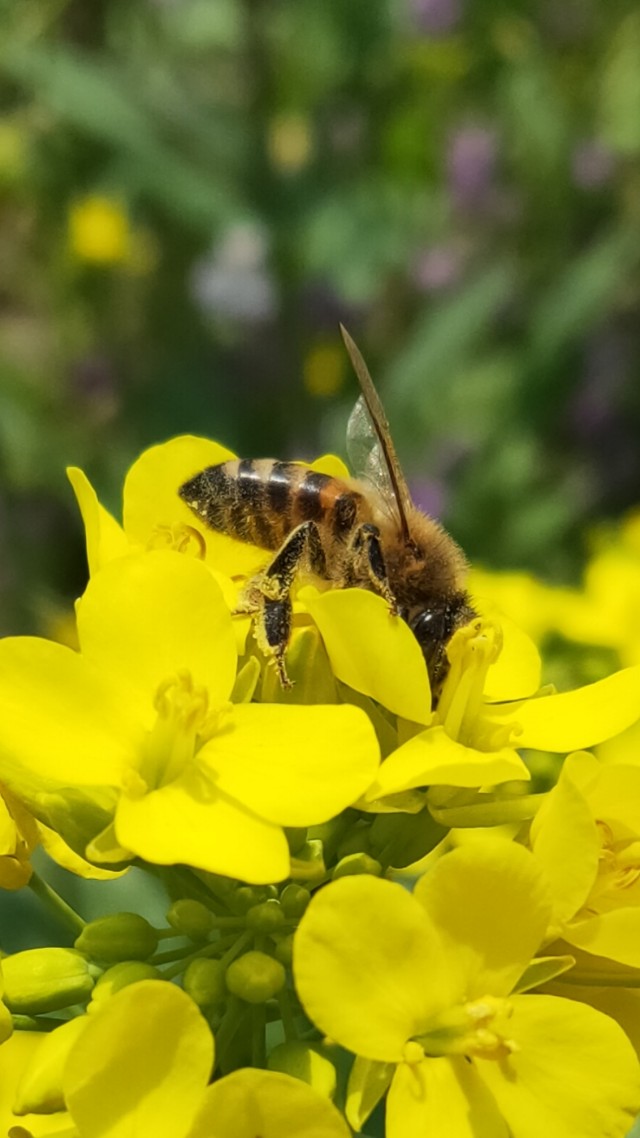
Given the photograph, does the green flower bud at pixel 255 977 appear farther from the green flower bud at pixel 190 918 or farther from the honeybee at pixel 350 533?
the honeybee at pixel 350 533

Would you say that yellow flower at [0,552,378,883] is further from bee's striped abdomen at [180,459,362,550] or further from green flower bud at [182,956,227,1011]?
bee's striped abdomen at [180,459,362,550]

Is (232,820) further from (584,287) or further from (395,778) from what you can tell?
(584,287)

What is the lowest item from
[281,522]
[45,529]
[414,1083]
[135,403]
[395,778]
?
[414,1083]

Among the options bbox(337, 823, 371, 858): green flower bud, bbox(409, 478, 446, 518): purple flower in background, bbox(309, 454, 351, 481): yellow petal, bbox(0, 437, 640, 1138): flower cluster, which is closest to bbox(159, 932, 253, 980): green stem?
bbox(0, 437, 640, 1138): flower cluster

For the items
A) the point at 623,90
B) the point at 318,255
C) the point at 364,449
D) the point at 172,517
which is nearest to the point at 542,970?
the point at 172,517

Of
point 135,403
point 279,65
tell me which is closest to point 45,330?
point 135,403

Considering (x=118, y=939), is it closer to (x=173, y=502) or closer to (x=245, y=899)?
(x=245, y=899)
